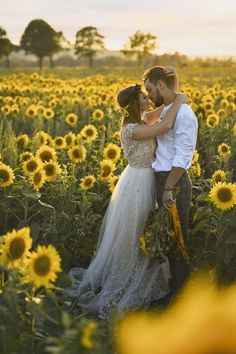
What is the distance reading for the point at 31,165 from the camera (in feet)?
15.9

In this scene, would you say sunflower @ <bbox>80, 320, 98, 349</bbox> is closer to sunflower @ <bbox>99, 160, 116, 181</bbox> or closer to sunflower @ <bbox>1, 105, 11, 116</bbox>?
sunflower @ <bbox>99, 160, 116, 181</bbox>

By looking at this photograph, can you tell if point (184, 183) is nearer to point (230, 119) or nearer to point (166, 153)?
point (166, 153)

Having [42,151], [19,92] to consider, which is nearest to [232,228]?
[42,151]

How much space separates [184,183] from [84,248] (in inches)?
43.6

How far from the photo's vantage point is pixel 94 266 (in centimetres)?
448

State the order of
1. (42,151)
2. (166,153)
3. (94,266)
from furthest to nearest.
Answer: (42,151)
(94,266)
(166,153)

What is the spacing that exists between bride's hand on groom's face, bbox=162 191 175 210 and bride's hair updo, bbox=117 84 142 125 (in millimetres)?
556

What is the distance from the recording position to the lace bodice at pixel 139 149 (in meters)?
4.28

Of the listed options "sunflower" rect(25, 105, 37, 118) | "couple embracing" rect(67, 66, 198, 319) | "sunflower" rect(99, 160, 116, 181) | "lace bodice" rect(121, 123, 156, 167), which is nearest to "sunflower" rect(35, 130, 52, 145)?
"sunflower" rect(99, 160, 116, 181)

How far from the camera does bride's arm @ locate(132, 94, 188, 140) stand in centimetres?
402

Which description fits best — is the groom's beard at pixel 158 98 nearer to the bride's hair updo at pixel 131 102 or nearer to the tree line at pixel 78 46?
the bride's hair updo at pixel 131 102

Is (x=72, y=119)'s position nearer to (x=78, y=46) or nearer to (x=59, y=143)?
(x=59, y=143)

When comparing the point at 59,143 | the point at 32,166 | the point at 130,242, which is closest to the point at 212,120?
the point at 59,143

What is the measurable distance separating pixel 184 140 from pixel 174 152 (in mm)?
208
